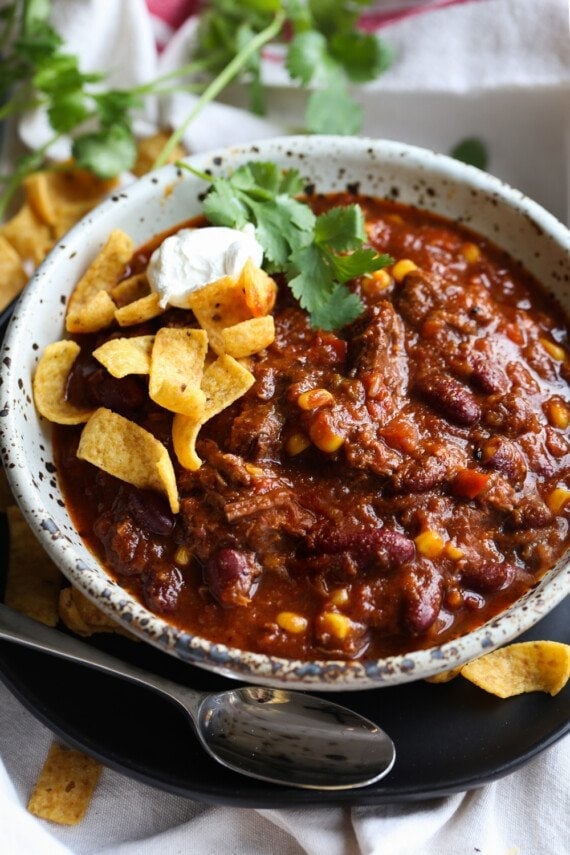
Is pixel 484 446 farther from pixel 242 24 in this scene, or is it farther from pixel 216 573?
pixel 242 24

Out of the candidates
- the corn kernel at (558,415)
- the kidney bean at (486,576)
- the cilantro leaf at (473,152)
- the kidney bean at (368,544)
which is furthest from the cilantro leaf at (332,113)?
the kidney bean at (486,576)

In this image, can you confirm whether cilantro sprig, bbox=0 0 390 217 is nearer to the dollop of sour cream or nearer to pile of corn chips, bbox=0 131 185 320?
pile of corn chips, bbox=0 131 185 320

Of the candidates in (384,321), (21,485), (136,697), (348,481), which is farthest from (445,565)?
(21,485)

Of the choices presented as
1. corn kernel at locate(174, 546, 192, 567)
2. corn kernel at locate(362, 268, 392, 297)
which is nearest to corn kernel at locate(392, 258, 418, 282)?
corn kernel at locate(362, 268, 392, 297)

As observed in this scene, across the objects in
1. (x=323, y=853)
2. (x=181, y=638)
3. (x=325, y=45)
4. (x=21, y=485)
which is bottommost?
(x=323, y=853)

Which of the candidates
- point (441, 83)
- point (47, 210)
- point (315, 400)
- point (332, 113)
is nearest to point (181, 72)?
point (332, 113)

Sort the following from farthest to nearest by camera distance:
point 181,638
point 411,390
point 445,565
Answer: point 411,390, point 445,565, point 181,638

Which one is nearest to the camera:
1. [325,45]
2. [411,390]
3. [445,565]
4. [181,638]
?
[181,638]
